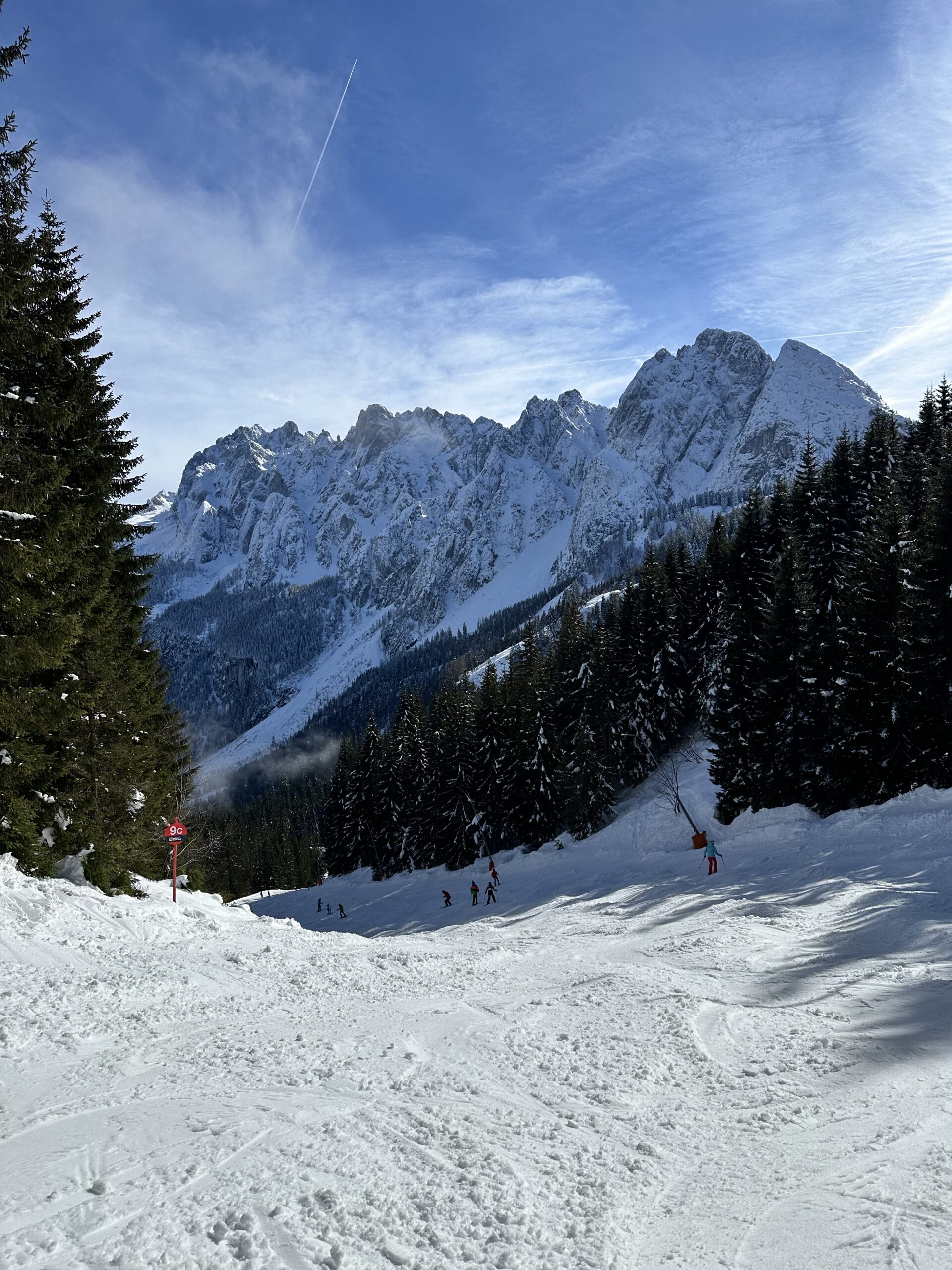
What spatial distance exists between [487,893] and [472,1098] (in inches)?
1180

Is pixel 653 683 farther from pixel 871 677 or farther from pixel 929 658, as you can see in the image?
pixel 929 658

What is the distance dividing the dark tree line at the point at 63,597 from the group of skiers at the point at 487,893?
1733 centimetres

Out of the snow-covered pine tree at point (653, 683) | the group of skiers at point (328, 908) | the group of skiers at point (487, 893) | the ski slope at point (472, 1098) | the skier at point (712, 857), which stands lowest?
the group of skiers at point (328, 908)

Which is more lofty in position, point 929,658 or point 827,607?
point 827,607

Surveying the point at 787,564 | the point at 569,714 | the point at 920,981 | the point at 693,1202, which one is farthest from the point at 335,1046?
the point at 569,714

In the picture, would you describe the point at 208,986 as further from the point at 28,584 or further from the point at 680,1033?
the point at 28,584

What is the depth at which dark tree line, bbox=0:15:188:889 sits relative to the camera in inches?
485

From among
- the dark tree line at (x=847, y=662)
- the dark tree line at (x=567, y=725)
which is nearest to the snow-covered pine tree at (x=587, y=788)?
the dark tree line at (x=567, y=725)

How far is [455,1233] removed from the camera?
426 cm

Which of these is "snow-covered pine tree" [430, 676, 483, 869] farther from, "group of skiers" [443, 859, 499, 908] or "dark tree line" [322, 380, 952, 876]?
"group of skiers" [443, 859, 499, 908]

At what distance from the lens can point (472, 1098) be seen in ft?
20.6

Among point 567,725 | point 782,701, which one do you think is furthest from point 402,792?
point 782,701

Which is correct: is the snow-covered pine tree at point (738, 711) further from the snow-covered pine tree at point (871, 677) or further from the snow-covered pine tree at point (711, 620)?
the snow-covered pine tree at point (711, 620)

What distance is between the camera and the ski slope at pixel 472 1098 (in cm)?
423
